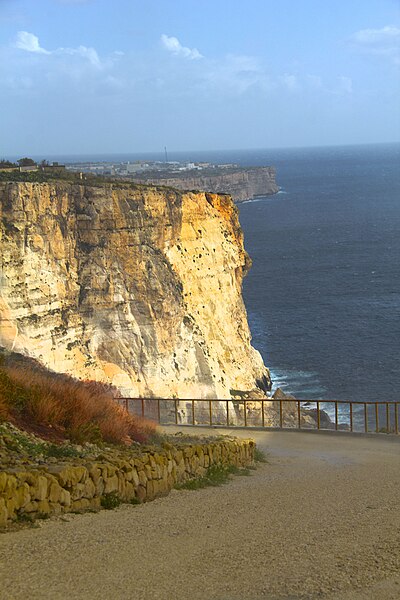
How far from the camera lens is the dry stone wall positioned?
943 centimetres

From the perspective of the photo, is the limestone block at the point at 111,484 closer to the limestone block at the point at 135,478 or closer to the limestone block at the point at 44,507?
the limestone block at the point at 135,478

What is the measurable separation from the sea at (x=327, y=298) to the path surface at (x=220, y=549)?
2960 cm

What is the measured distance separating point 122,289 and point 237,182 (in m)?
132

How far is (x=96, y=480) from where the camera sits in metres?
10.7

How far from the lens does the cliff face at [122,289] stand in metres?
31.0

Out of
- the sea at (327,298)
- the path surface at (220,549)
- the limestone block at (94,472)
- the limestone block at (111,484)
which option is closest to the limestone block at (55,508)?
the path surface at (220,549)

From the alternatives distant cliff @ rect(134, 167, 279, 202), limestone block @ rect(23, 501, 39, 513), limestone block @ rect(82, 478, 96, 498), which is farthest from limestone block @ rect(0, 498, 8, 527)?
distant cliff @ rect(134, 167, 279, 202)

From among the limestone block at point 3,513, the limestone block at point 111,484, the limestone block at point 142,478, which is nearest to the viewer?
the limestone block at point 3,513

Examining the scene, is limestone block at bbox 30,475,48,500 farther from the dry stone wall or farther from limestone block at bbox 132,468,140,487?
limestone block at bbox 132,468,140,487

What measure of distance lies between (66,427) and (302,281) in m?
61.2

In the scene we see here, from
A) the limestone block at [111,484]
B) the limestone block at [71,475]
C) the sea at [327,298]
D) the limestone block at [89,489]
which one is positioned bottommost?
the sea at [327,298]

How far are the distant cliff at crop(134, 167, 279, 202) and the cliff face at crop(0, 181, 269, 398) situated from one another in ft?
324

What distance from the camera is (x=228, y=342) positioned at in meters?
41.0

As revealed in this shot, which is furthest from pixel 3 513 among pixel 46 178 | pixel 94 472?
pixel 46 178
